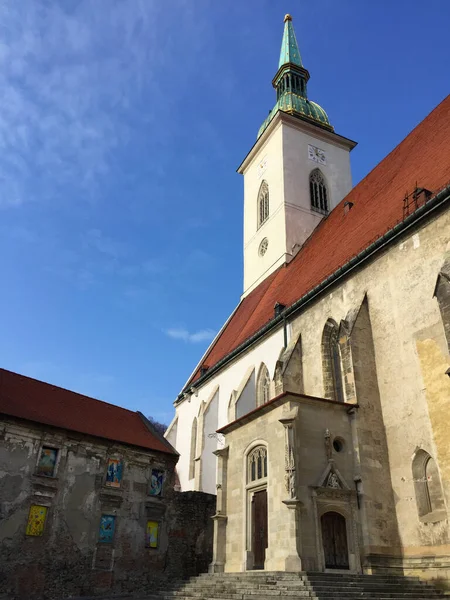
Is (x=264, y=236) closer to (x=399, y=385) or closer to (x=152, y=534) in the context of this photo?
(x=152, y=534)

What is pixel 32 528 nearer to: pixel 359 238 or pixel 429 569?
pixel 429 569

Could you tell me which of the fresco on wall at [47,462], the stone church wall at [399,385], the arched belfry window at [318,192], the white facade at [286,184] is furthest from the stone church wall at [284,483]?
the arched belfry window at [318,192]

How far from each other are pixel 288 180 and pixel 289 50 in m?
13.5

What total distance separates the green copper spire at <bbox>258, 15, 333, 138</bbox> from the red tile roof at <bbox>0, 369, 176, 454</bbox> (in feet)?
64.1

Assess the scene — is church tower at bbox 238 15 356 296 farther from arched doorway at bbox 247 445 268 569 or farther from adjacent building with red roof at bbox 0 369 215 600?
arched doorway at bbox 247 445 268 569

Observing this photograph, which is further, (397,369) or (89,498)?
(89,498)

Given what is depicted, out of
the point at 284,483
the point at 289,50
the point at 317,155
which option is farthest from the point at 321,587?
the point at 289,50

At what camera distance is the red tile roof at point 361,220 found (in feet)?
50.5

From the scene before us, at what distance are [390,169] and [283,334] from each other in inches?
296

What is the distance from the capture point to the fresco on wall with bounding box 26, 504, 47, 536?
14484 mm

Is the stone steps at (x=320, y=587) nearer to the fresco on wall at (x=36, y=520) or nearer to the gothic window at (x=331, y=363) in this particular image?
the gothic window at (x=331, y=363)

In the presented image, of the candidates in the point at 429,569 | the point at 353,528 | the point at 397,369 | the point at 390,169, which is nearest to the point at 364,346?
the point at 397,369

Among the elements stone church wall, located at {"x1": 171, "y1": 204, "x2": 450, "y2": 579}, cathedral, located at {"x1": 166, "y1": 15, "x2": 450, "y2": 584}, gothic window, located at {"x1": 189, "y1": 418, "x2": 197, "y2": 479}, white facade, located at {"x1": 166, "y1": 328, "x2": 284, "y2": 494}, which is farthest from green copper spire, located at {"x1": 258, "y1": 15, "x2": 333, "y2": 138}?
stone church wall, located at {"x1": 171, "y1": 204, "x2": 450, "y2": 579}

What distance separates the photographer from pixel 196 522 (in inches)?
712
